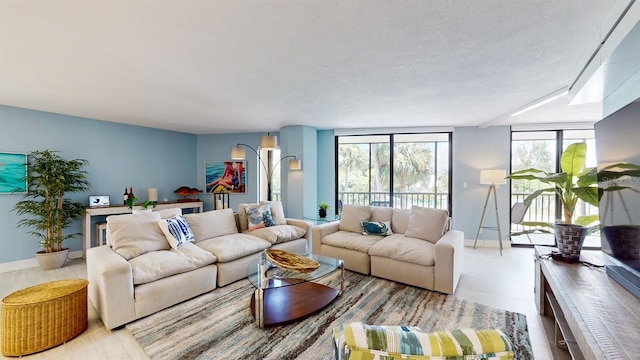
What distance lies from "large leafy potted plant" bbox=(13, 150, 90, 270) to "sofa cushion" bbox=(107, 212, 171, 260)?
73.3 inches

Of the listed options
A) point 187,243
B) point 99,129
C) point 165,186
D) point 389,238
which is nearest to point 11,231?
point 99,129

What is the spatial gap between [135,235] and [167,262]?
0.52 meters

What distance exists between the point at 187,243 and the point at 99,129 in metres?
3.14

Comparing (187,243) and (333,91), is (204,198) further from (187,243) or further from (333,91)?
(333,91)

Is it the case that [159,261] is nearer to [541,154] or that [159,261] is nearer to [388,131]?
[388,131]

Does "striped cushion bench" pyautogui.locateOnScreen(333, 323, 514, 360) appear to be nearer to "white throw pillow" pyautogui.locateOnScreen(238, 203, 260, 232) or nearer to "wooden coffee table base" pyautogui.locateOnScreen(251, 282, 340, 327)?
"wooden coffee table base" pyautogui.locateOnScreen(251, 282, 340, 327)

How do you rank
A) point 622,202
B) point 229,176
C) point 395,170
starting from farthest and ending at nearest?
point 229,176 < point 395,170 < point 622,202

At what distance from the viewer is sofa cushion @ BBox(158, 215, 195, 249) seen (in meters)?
2.99

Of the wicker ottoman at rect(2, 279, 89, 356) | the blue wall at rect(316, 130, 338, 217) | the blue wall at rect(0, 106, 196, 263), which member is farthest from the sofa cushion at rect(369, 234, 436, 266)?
the blue wall at rect(0, 106, 196, 263)

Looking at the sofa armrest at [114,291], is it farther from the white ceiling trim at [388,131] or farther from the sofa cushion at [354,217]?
the white ceiling trim at [388,131]

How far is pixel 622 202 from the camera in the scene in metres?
1.58

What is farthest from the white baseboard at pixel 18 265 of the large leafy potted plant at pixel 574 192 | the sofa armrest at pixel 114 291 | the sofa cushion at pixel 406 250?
the large leafy potted plant at pixel 574 192

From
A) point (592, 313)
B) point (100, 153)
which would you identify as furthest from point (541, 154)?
point (100, 153)

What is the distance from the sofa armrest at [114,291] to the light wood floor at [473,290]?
110mm
